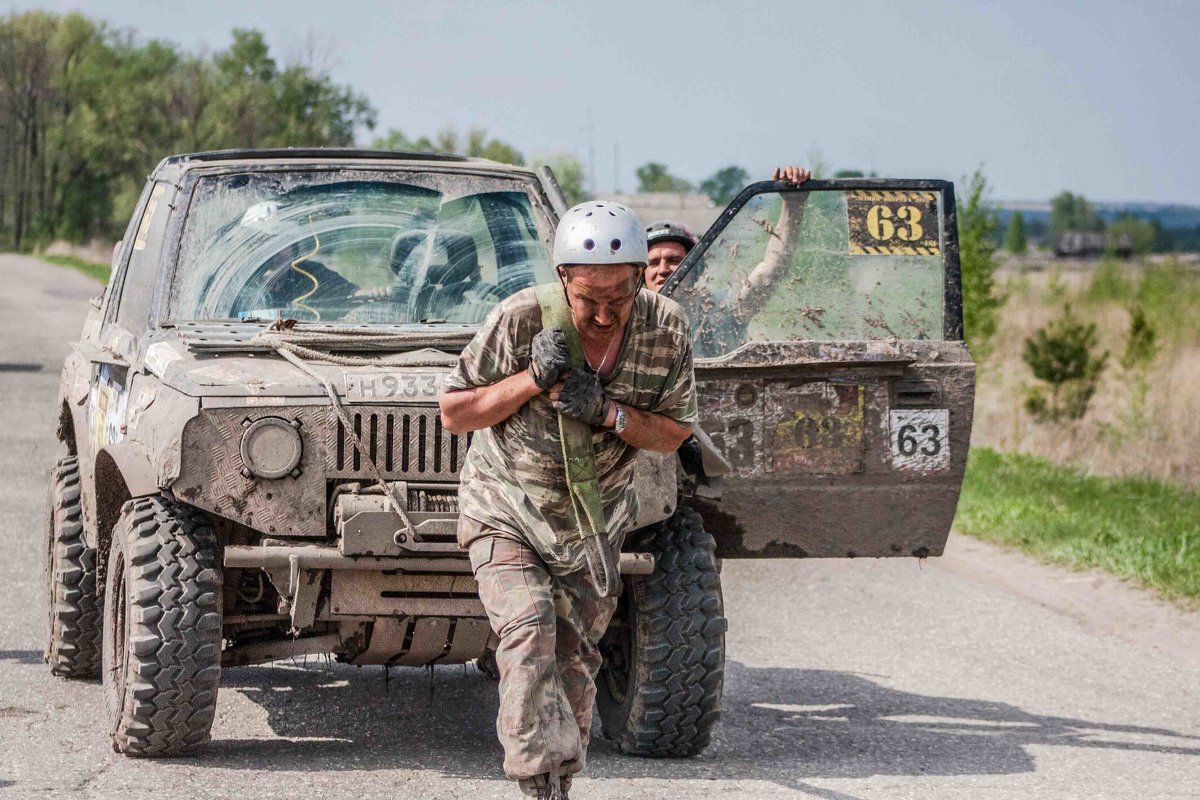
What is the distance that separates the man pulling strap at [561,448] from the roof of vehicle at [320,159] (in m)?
2.36

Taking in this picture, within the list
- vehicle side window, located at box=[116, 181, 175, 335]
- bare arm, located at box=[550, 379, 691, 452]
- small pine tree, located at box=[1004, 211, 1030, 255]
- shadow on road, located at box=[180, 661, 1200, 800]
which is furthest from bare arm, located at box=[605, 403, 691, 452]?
small pine tree, located at box=[1004, 211, 1030, 255]

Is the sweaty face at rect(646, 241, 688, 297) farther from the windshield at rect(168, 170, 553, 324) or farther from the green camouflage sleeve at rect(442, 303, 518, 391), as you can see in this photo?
the green camouflage sleeve at rect(442, 303, 518, 391)

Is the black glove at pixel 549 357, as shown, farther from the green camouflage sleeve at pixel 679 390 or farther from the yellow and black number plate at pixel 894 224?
the yellow and black number plate at pixel 894 224

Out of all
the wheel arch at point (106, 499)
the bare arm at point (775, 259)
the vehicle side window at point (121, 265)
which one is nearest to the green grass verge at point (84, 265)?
the vehicle side window at point (121, 265)

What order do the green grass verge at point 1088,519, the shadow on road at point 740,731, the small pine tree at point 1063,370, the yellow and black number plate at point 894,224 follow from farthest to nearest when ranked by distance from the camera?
the small pine tree at point 1063,370, the green grass verge at point 1088,519, the yellow and black number plate at point 894,224, the shadow on road at point 740,731

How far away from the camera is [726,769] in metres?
6.58

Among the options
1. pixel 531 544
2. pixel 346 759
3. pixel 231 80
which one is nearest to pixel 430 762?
pixel 346 759

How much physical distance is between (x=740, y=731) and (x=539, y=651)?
7.67ft

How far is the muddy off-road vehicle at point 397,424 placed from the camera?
238 inches

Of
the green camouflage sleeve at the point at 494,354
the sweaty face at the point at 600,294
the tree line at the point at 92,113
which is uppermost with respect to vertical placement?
the tree line at the point at 92,113

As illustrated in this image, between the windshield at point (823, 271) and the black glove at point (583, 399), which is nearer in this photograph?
the black glove at point (583, 399)

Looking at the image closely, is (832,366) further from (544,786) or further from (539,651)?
(544,786)

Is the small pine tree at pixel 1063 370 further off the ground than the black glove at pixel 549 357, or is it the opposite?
the black glove at pixel 549 357

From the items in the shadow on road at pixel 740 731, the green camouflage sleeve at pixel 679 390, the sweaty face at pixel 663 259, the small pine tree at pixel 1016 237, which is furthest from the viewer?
the small pine tree at pixel 1016 237
